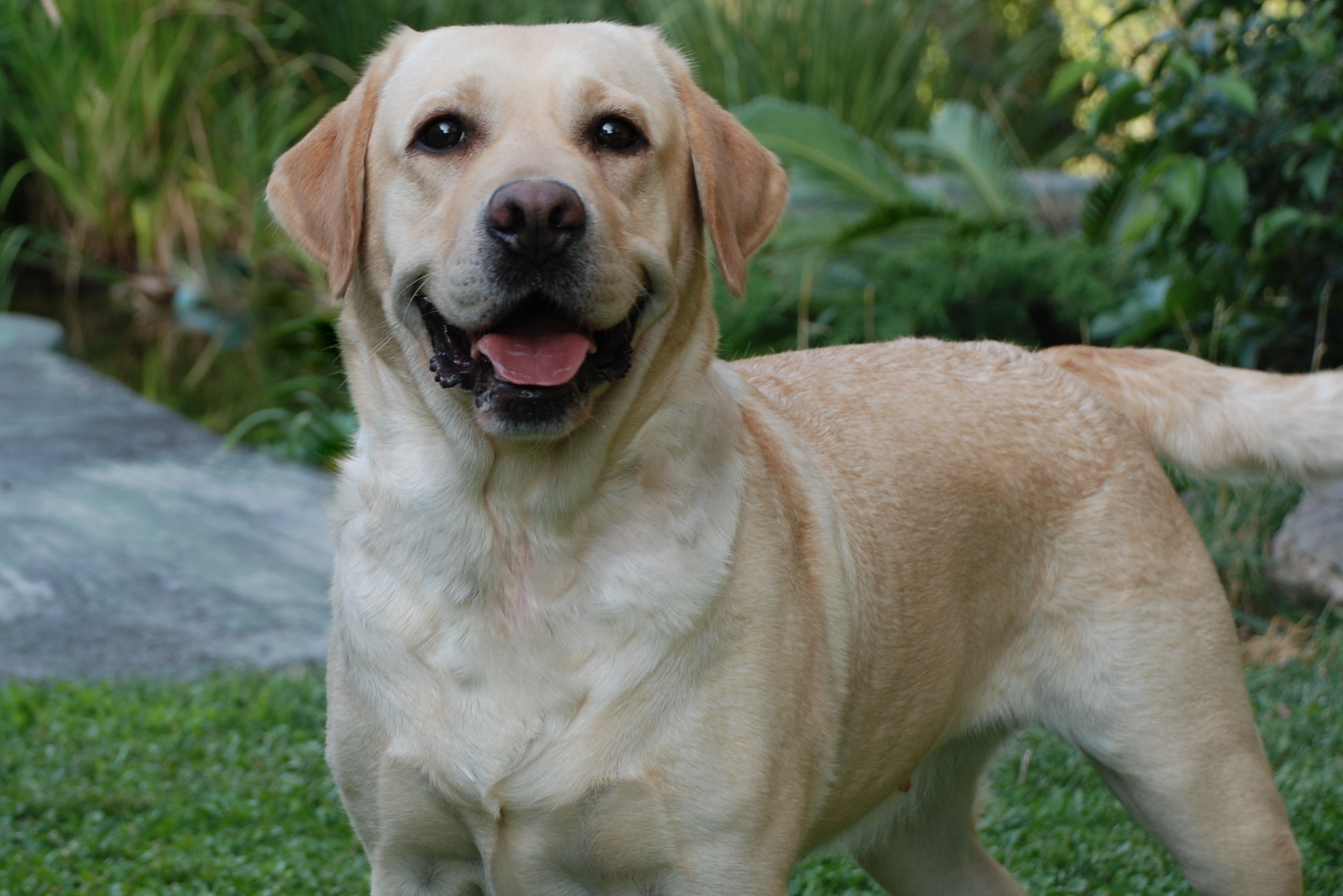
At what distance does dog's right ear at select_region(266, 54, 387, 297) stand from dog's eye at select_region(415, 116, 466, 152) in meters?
0.15

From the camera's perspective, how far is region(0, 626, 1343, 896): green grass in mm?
3789

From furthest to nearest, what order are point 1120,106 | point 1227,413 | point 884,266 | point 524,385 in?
point 884,266 < point 1120,106 < point 1227,413 < point 524,385

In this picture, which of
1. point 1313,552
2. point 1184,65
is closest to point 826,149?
point 1184,65

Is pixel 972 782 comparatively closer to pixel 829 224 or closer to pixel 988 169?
pixel 829 224

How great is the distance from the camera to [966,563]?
292 cm

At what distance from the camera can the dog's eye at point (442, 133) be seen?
252cm

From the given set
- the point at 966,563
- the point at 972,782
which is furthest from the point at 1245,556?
the point at 966,563

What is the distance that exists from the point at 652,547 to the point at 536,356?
1.24ft

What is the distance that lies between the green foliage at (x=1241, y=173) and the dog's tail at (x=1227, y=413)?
171 cm

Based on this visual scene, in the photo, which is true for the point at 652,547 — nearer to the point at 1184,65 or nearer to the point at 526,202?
the point at 526,202

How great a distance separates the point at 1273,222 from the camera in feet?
16.5

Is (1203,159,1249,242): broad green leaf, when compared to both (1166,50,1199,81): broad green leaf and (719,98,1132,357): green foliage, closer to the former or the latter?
(1166,50,1199,81): broad green leaf

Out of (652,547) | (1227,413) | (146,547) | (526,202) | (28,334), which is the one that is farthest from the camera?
(28,334)

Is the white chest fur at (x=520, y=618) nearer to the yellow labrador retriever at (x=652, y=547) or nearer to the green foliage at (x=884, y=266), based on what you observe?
the yellow labrador retriever at (x=652, y=547)
